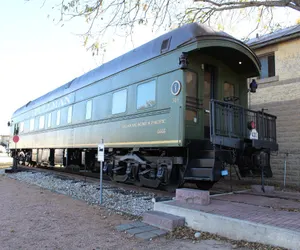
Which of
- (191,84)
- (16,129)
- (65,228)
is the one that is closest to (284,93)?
(191,84)

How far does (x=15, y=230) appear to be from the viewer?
5.10 m

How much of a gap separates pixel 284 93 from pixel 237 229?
8.34 m

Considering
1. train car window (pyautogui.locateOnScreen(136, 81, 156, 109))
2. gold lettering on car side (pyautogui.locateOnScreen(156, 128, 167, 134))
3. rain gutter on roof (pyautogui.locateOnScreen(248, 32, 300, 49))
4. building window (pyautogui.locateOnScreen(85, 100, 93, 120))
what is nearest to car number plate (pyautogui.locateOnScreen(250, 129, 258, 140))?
gold lettering on car side (pyautogui.locateOnScreen(156, 128, 167, 134))

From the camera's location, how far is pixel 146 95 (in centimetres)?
790

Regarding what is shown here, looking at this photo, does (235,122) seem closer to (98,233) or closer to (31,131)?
(98,233)

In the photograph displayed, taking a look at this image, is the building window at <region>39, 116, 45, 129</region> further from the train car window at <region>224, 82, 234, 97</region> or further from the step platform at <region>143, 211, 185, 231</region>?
the step platform at <region>143, 211, 185, 231</region>

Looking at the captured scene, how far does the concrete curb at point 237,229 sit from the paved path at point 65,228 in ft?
0.85

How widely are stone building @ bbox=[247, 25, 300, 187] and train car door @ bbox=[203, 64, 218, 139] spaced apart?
4.50 m

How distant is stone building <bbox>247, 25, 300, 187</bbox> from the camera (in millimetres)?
10914

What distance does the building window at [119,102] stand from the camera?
8.73m

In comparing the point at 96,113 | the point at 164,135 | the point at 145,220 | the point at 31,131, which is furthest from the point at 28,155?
the point at 145,220

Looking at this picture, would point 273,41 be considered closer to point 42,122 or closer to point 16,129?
point 42,122

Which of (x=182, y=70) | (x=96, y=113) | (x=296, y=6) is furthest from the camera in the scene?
(x=96, y=113)

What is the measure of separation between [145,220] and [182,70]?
332 cm
